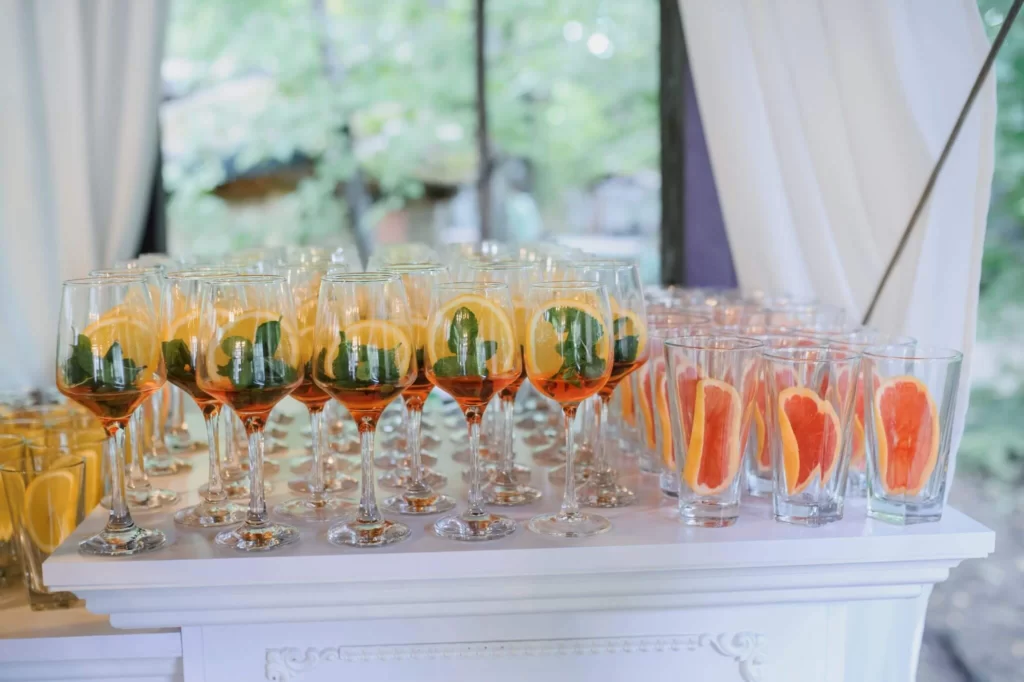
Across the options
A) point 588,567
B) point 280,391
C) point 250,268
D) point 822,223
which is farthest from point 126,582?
point 822,223

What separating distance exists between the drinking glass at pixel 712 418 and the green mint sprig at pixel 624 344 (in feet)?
0.22

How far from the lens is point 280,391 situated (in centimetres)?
106

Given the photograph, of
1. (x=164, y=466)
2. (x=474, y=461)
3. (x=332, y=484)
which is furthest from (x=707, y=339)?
(x=164, y=466)

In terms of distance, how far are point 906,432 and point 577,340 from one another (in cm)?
37

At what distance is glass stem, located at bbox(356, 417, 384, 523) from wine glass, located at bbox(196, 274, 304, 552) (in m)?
0.09

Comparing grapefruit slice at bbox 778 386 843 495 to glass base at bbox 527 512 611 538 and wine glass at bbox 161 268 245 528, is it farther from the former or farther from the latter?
wine glass at bbox 161 268 245 528

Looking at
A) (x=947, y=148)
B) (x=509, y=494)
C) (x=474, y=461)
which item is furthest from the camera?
(x=947, y=148)

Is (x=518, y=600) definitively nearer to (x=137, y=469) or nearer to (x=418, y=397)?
(x=418, y=397)

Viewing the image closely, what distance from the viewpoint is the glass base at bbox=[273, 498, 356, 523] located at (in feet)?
3.90

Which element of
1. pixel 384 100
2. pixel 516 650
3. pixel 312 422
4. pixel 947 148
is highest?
pixel 384 100

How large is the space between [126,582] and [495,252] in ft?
3.25

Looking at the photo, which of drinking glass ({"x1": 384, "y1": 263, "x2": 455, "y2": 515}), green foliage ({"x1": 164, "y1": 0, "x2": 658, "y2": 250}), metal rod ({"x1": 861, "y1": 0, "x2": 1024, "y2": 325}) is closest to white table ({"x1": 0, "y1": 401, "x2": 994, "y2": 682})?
drinking glass ({"x1": 384, "y1": 263, "x2": 455, "y2": 515})

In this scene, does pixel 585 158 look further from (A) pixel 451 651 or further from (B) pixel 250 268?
(A) pixel 451 651

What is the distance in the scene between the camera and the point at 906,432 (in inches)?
43.4
